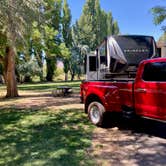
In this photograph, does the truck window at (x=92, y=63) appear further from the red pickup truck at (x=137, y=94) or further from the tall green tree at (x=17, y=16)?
the red pickup truck at (x=137, y=94)

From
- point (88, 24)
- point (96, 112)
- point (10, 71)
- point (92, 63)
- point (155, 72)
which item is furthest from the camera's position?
point (88, 24)

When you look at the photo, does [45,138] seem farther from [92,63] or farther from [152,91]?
[92,63]

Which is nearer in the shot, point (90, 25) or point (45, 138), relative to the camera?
point (45, 138)

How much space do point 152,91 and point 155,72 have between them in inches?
18.1

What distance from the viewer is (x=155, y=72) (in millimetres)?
6707

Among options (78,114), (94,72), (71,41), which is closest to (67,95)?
(94,72)

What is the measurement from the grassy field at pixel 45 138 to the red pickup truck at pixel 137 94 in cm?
72

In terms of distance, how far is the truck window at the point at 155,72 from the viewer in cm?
648

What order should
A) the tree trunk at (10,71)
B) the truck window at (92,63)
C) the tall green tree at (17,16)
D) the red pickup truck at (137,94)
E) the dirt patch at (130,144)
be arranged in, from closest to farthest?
the dirt patch at (130,144)
the red pickup truck at (137,94)
the tall green tree at (17,16)
the truck window at (92,63)
the tree trunk at (10,71)

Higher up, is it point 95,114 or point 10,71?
point 10,71

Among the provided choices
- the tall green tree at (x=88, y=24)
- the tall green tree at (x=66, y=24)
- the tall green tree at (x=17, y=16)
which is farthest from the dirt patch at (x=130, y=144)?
the tall green tree at (x=88, y=24)

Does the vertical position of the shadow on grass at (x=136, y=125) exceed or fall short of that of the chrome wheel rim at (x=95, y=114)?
it falls short

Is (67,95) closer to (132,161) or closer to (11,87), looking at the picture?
(11,87)

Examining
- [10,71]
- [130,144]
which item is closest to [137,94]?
[130,144]
